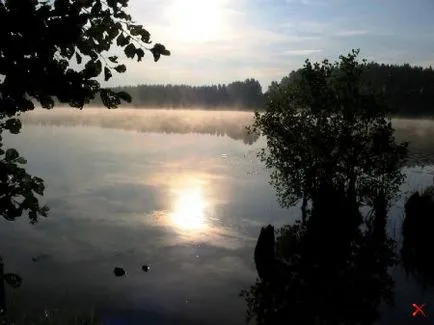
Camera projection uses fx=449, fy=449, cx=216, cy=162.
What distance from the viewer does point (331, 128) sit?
40.3m

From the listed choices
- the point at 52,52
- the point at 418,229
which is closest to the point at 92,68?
the point at 52,52

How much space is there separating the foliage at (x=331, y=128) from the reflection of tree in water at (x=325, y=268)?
2.29 meters

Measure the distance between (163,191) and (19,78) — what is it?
57930 millimetres

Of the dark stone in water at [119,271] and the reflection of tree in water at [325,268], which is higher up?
the reflection of tree in water at [325,268]

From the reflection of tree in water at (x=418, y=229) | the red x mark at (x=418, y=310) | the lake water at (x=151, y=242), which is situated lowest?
the lake water at (x=151, y=242)

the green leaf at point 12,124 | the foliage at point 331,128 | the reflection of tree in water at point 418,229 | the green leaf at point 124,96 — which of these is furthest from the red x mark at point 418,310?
the green leaf at point 12,124

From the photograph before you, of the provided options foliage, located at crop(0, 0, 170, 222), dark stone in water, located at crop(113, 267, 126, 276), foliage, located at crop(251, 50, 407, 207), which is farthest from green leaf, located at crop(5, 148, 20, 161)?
foliage, located at crop(251, 50, 407, 207)

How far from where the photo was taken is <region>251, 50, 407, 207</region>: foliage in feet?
129

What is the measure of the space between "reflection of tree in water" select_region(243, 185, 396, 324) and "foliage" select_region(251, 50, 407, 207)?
229cm

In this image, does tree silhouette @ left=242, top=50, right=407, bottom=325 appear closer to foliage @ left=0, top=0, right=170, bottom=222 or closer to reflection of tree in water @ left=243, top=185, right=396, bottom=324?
reflection of tree in water @ left=243, top=185, right=396, bottom=324

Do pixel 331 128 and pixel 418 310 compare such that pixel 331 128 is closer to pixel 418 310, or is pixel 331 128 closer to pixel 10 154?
pixel 418 310

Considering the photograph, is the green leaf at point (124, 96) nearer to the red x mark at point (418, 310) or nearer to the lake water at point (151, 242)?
the lake water at point (151, 242)

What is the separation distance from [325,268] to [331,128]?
1374 cm

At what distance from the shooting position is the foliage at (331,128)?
39.3 metres
